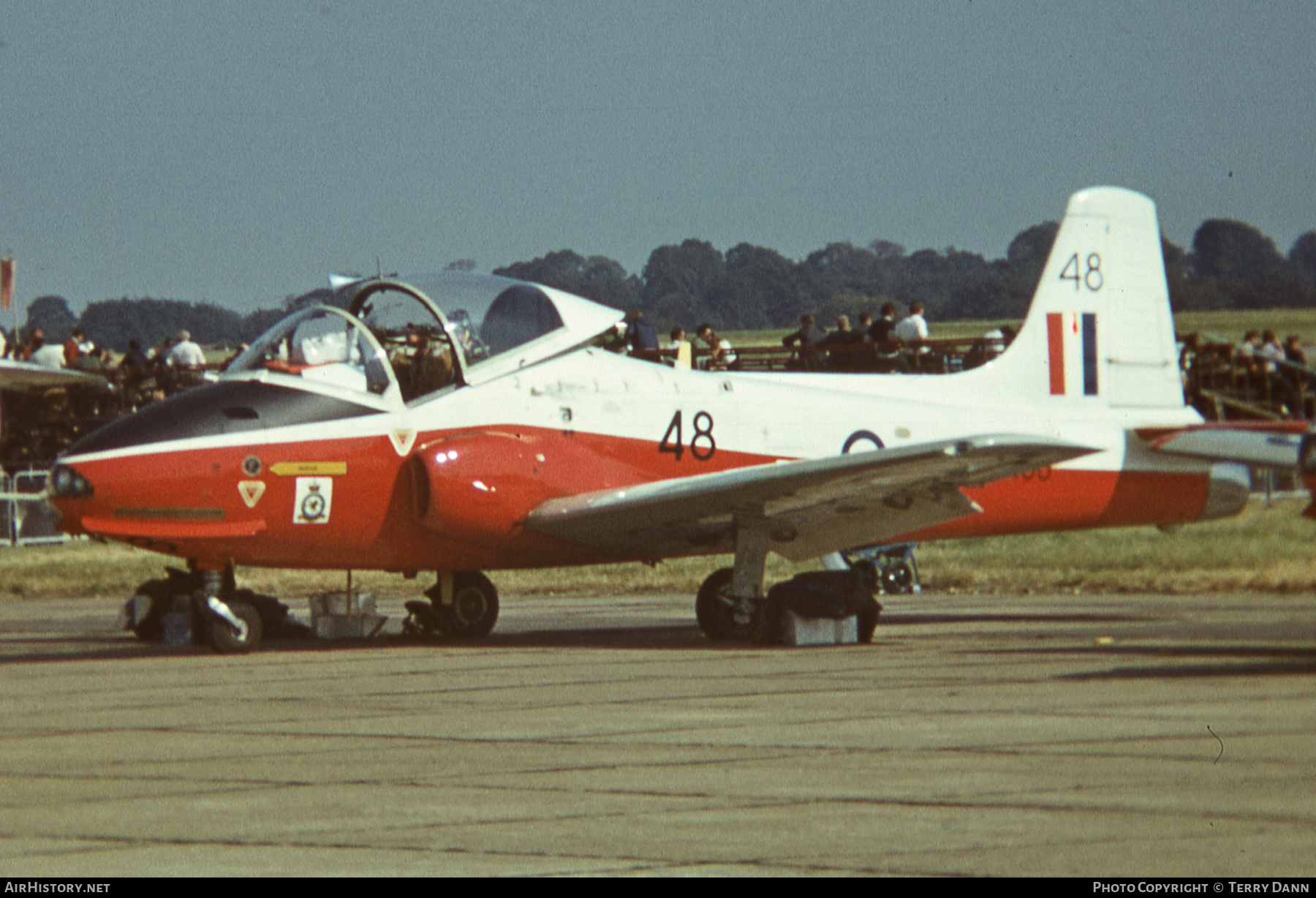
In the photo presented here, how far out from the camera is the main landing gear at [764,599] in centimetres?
1202

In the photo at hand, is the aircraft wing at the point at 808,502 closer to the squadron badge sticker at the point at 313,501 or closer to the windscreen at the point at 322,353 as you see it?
the squadron badge sticker at the point at 313,501

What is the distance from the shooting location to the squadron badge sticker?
1165 centimetres

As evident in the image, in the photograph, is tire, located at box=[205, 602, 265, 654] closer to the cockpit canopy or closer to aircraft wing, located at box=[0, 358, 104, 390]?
the cockpit canopy

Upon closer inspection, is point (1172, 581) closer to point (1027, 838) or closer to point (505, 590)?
point (505, 590)

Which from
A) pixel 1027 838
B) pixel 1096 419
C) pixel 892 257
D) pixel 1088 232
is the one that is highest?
pixel 892 257

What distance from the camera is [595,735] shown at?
25.5ft

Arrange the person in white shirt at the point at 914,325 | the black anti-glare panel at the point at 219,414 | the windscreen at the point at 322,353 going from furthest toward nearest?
the person in white shirt at the point at 914,325
the windscreen at the point at 322,353
the black anti-glare panel at the point at 219,414

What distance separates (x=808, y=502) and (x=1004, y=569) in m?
8.53

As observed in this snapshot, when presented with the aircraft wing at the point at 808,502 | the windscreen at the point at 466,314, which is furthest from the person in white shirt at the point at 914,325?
the windscreen at the point at 466,314

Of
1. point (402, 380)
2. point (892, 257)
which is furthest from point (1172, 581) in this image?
point (892, 257)

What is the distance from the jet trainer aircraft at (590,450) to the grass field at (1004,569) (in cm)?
226

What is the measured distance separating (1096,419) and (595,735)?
Answer: 313 inches

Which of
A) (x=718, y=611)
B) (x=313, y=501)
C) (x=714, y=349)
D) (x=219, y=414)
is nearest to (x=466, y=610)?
(x=718, y=611)

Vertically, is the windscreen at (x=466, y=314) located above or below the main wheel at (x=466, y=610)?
above
